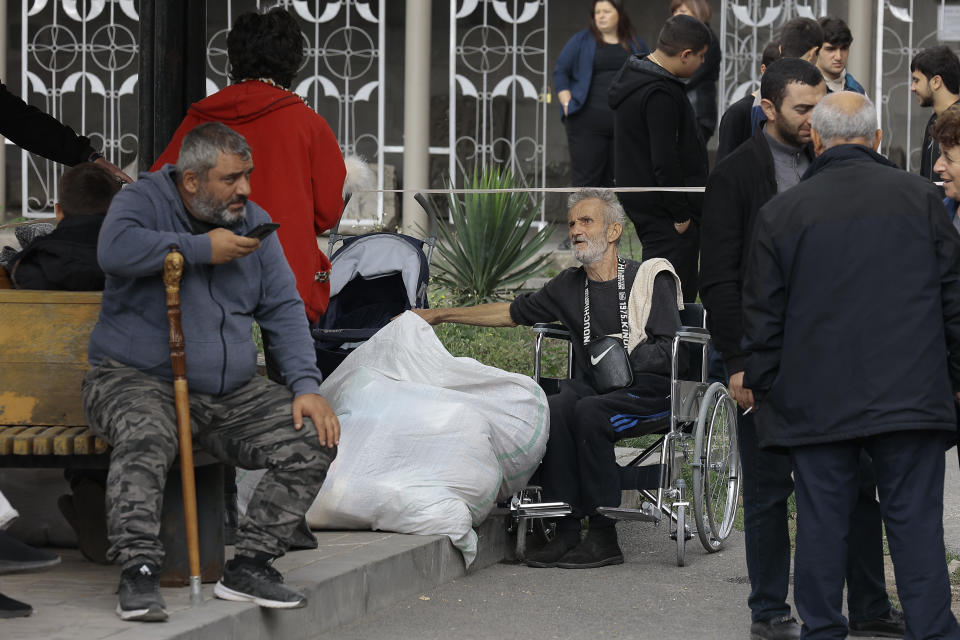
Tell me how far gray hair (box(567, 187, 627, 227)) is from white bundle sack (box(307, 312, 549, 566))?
814 mm

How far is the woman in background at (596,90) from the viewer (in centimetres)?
1023

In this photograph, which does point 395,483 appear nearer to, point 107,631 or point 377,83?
point 107,631

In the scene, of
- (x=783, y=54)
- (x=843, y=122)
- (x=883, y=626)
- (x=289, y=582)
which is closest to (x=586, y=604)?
(x=883, y=626)

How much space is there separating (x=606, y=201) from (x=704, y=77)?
3.28m

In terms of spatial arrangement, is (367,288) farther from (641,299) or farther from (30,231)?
(30,231)

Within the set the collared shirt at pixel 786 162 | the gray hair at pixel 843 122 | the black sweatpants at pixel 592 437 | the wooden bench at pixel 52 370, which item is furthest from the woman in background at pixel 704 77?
the wooden bench at pixel 52 370

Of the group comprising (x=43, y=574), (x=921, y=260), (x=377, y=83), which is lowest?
(x=43, y=574)

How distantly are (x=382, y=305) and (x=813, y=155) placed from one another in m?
2.43

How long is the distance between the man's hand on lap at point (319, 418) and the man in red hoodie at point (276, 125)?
0.87 metres

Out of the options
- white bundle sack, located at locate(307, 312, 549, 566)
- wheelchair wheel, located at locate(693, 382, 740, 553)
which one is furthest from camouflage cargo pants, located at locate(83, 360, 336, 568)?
wheelchair wheel, located at locate(693, 382, 740, 553)

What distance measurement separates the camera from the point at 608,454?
6145mm

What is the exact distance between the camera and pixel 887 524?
432 cm

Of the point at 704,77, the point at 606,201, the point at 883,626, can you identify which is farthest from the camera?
the point at 704,77

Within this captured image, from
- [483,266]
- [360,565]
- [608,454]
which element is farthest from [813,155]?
[483,266]
